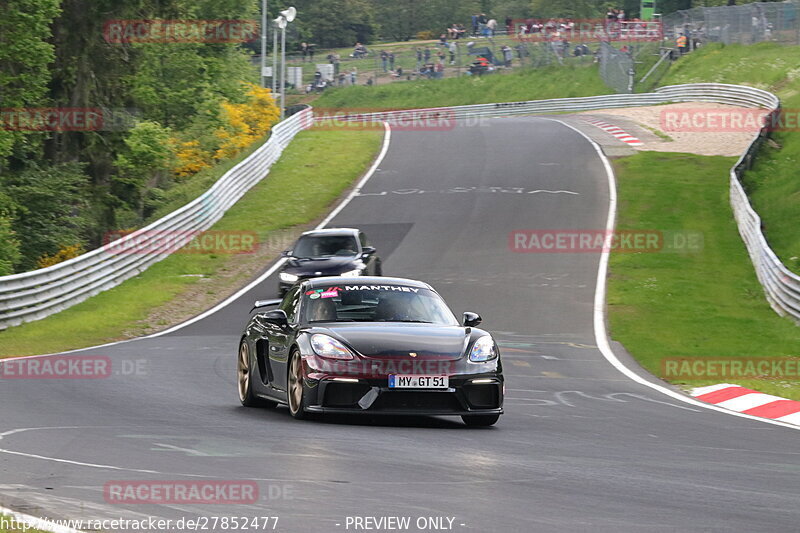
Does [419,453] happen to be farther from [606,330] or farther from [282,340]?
[606,330]

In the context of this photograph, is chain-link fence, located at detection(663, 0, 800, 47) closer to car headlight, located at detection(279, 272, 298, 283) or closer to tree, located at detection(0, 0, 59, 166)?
tree, located at detection(0, 0, 59, 166)

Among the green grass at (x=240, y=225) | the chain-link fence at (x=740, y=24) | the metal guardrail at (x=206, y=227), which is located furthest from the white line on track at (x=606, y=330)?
the chain-link fence at (x=740, y=24)

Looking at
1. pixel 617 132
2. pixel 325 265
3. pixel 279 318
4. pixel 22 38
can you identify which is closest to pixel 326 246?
pixel 325 265

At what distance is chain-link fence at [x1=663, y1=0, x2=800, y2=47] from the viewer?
61844mm

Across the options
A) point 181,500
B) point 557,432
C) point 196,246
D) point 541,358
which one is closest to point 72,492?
point 181,500

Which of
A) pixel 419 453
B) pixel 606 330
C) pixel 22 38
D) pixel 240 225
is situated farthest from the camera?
pixel 240 225

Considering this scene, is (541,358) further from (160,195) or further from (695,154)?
(160,195)

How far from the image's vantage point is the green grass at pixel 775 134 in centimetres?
3186

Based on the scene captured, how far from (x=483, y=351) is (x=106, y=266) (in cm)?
1810

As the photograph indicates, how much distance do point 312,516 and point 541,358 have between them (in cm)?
1225

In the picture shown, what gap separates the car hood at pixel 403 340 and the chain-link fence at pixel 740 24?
2157 inches

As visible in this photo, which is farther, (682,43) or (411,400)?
(682,43)

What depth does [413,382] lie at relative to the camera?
10.4 m

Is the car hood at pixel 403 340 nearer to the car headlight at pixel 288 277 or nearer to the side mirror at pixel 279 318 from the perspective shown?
the side mirror at pixel 279 318
